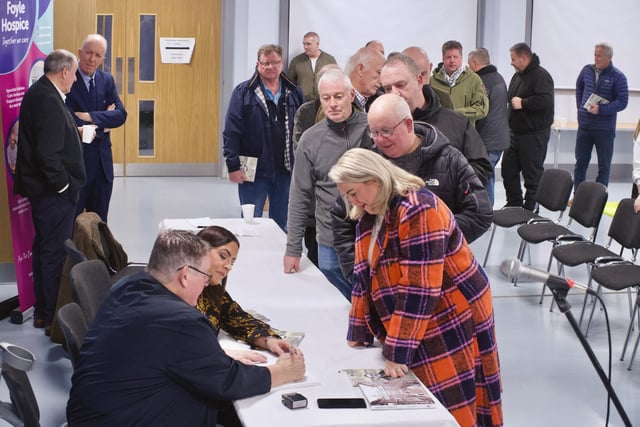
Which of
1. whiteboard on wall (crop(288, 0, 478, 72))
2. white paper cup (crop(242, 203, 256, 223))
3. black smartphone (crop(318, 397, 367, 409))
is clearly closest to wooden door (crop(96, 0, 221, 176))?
whiteboard on wall (crop(288, 0, 478, 72))

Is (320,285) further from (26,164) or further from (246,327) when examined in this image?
(26,164)

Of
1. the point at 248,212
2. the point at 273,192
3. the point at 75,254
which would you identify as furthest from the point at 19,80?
the point at 273,192

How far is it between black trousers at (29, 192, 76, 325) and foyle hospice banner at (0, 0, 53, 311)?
0.62 feet

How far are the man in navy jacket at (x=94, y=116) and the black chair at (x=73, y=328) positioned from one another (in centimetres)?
340

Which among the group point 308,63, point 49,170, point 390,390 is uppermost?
point 308,63

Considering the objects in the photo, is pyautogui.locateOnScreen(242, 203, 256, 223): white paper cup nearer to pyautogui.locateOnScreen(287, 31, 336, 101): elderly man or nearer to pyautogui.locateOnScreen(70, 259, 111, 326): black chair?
pyautogui.locateOnScreen(70, 259, 111, 326): black chair

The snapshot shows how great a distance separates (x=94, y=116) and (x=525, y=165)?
432 cm

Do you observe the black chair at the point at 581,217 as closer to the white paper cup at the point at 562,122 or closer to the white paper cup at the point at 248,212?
the white paper cup at the point at 248,212

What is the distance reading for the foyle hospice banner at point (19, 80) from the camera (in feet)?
17.6

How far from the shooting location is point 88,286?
3678 mm

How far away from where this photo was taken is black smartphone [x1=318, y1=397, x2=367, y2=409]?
2.74 meters

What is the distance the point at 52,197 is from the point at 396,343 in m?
3.03

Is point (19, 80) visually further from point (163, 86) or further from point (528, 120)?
point (163, 86)

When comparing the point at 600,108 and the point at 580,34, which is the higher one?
the point at 580,34
